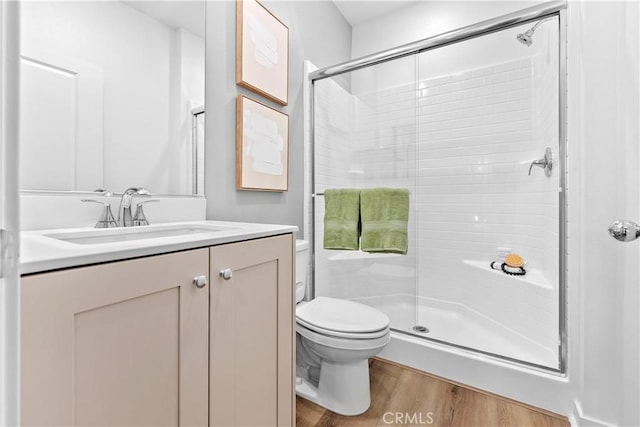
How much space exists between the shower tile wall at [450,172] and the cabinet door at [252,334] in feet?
3.62

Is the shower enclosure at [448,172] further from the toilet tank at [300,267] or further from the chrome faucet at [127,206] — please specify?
the chrome faucet at [127,206]

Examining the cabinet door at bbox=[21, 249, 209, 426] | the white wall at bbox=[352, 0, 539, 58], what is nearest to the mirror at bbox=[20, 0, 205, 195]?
the cabinet door at bbox=[21, 249, 209, 426]

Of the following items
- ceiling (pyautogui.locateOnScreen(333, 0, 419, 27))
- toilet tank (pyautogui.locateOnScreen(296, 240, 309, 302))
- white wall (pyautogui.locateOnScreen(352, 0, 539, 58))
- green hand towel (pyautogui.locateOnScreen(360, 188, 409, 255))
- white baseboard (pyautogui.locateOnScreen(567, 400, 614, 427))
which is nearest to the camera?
white baseboard (pyautogui.locateOnScreen(567, 400, 614, 427))

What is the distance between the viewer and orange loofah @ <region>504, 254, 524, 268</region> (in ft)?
6.46

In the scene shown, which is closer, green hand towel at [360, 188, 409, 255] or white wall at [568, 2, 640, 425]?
white wall at [568, 2, 640, 425]

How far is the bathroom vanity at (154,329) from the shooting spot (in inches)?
18.4

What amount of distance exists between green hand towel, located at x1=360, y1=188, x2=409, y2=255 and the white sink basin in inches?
35.4

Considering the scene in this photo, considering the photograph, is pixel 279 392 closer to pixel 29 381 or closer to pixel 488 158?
pixel 29 381

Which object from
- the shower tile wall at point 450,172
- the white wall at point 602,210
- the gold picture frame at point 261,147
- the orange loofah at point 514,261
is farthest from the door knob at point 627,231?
the gold picture frame at point 261,147

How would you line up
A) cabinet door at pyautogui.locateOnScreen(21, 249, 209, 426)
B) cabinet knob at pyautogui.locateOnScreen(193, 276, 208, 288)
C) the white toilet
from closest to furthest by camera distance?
cabinet door at pyautogui.locateOnScreen(21, 249, 209, 426), cabinet knob at pyautogui.locateOnScreen(193, 276, 208, 288), the white toilet

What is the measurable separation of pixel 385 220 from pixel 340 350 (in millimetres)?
735

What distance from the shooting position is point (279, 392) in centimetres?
98

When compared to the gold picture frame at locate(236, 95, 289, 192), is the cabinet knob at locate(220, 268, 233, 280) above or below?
below

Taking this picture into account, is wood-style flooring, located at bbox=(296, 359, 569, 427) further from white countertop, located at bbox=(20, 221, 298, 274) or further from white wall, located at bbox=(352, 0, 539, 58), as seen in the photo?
white wall, located at bbox=(352, 0, 539, 58)
